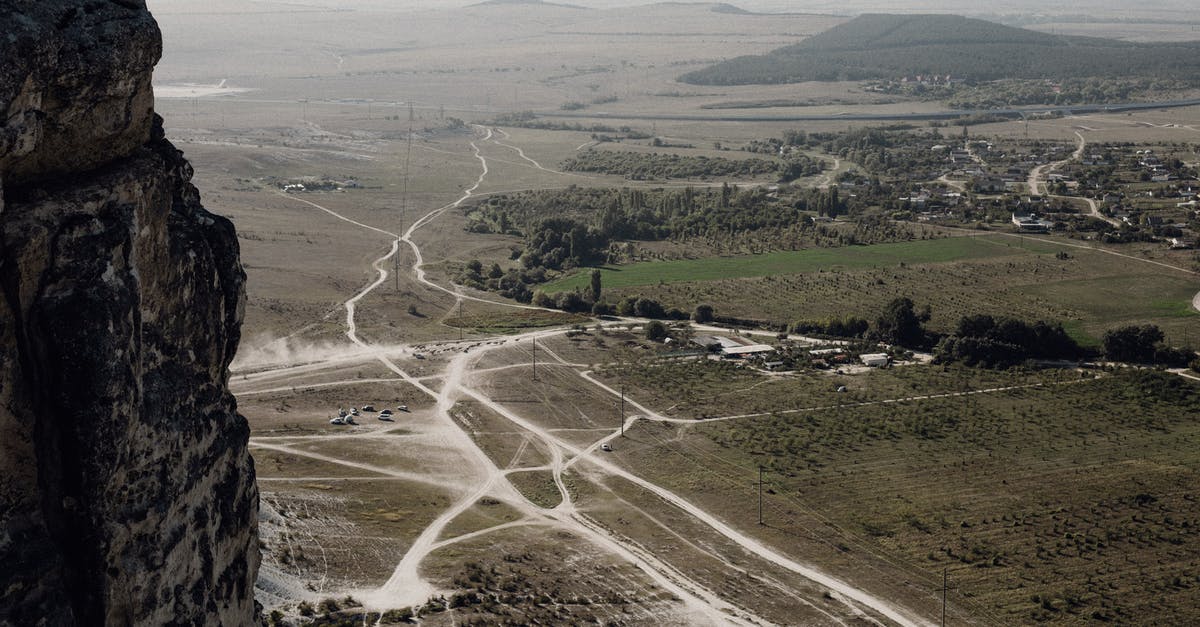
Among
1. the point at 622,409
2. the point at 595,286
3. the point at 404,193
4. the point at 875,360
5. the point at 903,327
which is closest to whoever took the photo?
the point at 622,409

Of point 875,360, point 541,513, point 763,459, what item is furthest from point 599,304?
point 541,513

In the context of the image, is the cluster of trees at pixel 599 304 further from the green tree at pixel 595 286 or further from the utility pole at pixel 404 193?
the utility pole at pixel 404 193

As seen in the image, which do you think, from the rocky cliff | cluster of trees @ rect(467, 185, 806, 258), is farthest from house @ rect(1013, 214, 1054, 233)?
the rocky cliff

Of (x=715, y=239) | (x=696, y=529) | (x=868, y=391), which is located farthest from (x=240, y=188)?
(x=696, y=529)

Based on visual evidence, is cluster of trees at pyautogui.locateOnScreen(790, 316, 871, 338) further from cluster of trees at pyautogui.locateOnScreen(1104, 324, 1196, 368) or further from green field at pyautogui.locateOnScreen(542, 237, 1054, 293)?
green field at pyautogui.locateOnScreen(542, 237, 1054, 293)

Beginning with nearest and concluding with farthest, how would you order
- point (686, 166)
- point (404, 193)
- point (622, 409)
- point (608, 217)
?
point (622, 409) < point (608, 217) < point (404, 193) < point (686, 166)

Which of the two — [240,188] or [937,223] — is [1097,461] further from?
[240,188]

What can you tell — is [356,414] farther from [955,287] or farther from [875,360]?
[955,287]
